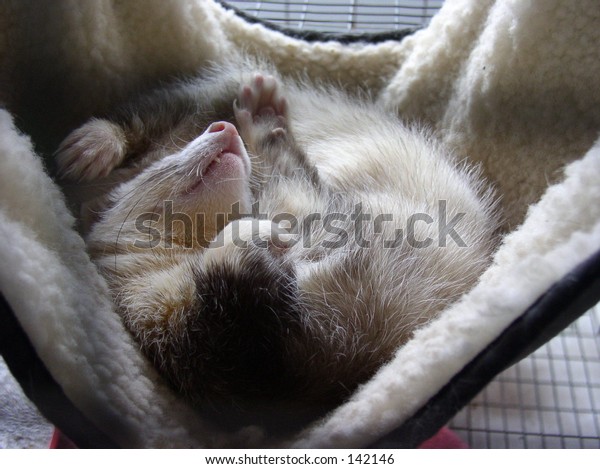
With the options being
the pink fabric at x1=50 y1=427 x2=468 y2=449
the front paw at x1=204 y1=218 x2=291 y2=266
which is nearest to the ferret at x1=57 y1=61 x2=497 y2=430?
the front paw at x1=204 y1=218 x2=291 y2=266

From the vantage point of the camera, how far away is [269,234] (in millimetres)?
717

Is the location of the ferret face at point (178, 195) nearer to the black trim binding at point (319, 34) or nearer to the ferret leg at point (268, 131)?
the ferret leg at point (268, 131)

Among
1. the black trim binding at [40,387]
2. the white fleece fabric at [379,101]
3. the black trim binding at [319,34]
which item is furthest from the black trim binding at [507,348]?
the black trim binding at [319,34]

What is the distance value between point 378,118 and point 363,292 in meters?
0.41

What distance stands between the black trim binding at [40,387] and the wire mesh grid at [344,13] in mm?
892

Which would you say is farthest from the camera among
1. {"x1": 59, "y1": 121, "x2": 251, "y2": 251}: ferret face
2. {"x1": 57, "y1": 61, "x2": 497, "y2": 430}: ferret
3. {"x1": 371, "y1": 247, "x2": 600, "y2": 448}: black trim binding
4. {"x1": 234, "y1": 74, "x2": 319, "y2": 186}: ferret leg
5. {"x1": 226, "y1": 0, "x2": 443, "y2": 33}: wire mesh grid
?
{"x1": 226, "y1": 0, "x2": 443, "y2": 33}: wire mesh grid

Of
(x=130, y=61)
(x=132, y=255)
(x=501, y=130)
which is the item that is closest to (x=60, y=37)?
(x=130, y=61)

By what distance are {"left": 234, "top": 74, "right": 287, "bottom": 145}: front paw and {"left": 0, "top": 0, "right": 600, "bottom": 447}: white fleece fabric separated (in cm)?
12

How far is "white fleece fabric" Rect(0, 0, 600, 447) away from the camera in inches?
20.5

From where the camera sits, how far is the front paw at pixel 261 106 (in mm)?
1000

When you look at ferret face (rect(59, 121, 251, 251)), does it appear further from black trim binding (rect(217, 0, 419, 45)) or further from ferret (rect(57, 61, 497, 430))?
black trim binding (rect(217, 0, 419, 45))

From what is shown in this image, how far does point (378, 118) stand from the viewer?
3.49 ft

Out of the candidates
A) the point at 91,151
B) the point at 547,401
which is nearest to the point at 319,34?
the point at 91,151

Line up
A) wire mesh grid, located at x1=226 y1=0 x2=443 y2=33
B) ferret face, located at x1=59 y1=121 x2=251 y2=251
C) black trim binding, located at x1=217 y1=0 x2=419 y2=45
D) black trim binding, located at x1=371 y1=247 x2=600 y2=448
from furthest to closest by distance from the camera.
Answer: wire mesh grid, located at x1=226 y1=0 x2=443 y2=33 < black trim binding, located at x1=217 y1=0 x2=419 y2=45 < ferret face, located at x1=59 y1=121 x2=251 y2=251 < black trim binding, located at x1=371 y1=247 x2=600 y2=448
